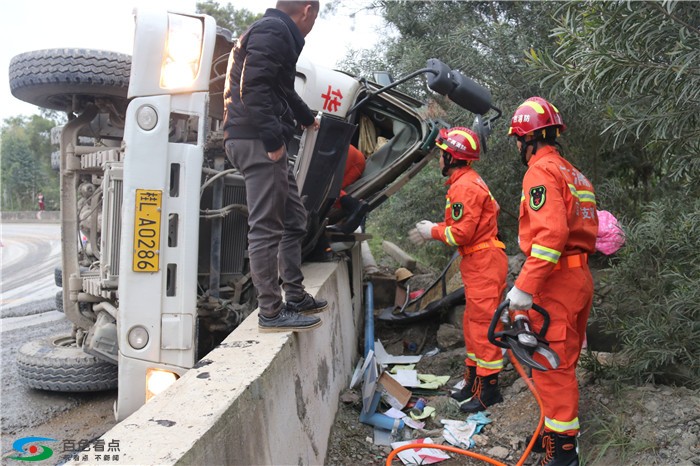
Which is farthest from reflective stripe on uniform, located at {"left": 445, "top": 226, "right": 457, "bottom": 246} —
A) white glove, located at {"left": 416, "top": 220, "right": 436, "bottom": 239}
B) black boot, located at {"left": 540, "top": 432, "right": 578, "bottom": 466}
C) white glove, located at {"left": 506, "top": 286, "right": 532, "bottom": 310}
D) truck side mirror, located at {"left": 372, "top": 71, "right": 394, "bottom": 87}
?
black boot, located at {"left": 540, "top": 432, "right": 578, "bottom": 466}

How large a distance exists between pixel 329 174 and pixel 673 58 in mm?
2115

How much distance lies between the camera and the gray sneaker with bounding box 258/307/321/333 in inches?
105

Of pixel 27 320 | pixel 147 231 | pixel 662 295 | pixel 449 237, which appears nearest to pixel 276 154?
pixel 147 231

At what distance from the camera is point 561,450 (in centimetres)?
286

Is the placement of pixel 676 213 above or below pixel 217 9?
below

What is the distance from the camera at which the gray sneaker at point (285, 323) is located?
8.79ft

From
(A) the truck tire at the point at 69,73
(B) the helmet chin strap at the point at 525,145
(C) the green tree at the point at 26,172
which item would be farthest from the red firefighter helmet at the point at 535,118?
(C) the green tree at the point at 26,172

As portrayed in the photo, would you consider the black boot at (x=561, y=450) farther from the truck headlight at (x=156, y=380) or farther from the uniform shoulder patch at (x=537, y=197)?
the truck headlight at (x=156, y=380)

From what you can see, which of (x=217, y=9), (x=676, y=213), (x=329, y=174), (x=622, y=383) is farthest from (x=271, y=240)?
(x=217, y=9)

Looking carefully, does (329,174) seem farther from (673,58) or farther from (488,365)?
(673,58)

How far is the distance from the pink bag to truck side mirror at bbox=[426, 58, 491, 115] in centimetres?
109

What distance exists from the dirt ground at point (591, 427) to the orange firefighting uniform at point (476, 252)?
0.44 meters

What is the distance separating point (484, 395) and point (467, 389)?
0.71 ft

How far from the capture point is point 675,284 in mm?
3084
